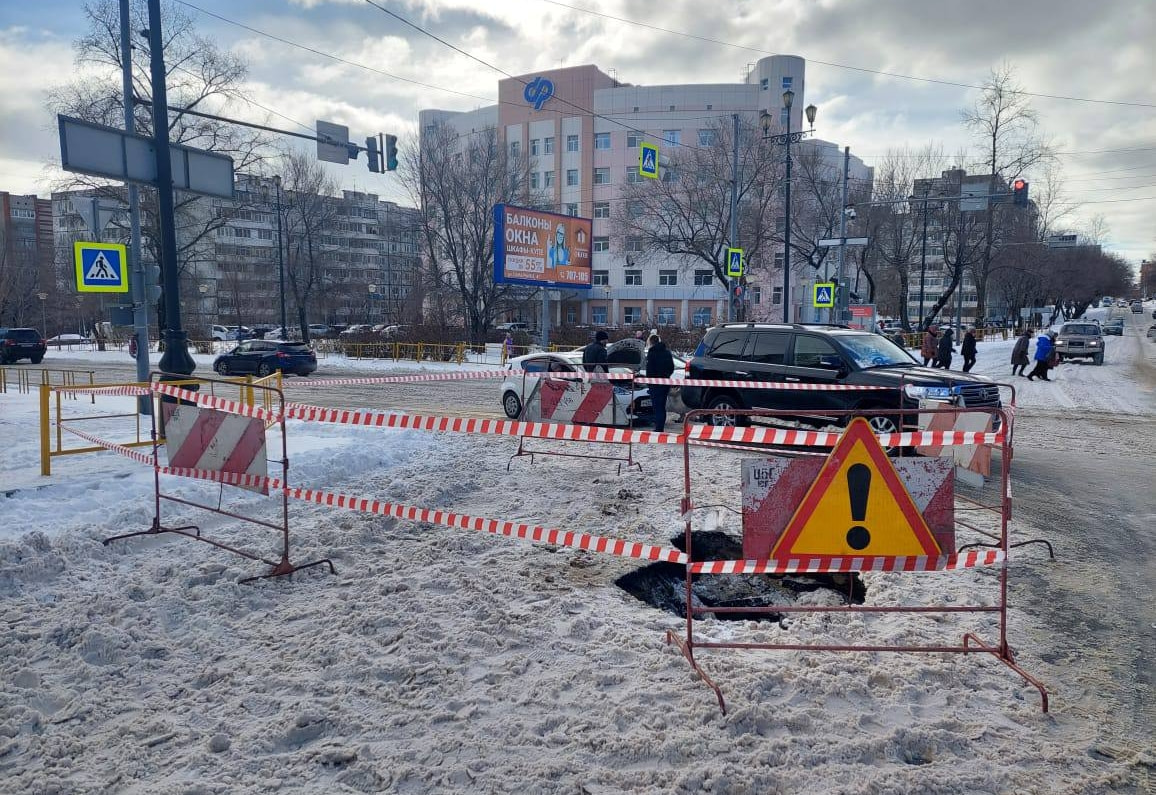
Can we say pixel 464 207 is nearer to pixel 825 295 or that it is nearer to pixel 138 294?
pixel 825 295

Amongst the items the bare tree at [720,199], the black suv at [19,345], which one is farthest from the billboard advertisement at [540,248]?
the black suv at [19,345]

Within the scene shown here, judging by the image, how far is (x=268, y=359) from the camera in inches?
1073

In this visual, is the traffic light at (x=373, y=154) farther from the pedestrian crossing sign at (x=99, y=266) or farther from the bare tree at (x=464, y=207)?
the bare tree at (x=464, y=207)

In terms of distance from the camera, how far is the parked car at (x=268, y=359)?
2731cm

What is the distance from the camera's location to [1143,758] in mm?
3393

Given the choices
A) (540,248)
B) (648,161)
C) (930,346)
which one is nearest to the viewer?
(648,161)

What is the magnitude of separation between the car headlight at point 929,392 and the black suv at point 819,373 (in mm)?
13

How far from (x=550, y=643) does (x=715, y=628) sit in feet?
3.59

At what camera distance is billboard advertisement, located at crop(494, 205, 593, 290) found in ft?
88.7

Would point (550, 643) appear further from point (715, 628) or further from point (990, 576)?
point (990, 576)

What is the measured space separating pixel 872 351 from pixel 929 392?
4.67ft

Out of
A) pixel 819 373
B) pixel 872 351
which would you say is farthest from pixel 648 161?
pixel 819 373

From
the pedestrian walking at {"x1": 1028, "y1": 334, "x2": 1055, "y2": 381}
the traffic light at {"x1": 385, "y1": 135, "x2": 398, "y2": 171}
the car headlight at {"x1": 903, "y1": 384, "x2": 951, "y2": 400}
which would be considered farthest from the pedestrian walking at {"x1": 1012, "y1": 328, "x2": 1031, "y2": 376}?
the traffic light at {"x1": 385, "y1": 135, "x2": 398, "y2": 171}

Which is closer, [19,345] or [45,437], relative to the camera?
[45,437]
